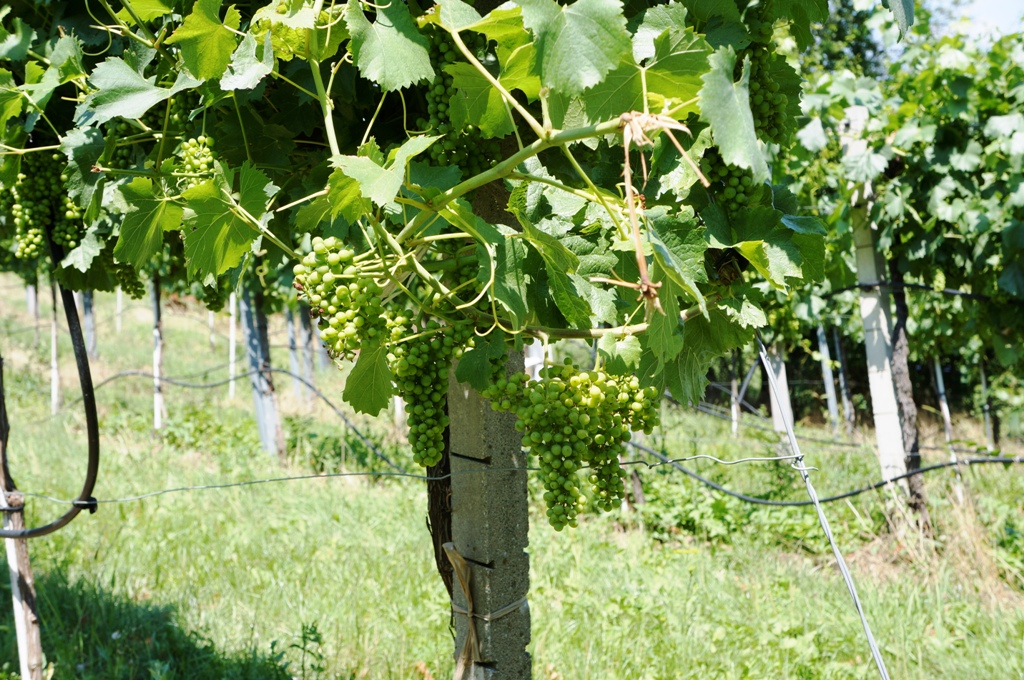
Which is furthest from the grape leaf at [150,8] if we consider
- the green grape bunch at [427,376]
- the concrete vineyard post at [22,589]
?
the concrete vineyard post at [22,589]

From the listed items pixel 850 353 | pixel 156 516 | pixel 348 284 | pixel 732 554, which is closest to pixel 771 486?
pixel 732 554

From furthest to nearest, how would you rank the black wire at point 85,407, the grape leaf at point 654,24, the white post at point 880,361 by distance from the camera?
1. the white post at point 880,361
2. the black wire at point 85,407
3. the grape leaf at point 654,24

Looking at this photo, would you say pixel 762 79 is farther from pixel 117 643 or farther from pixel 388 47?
pixel 117 643

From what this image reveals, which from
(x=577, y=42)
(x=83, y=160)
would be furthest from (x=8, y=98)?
(x=577, y=42)

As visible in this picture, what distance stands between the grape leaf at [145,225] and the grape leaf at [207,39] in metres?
0.26

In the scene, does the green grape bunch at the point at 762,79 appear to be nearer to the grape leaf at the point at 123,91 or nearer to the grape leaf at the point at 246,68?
the grape leaf at the point at 246,68

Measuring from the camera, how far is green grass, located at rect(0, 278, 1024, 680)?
10.3 ft

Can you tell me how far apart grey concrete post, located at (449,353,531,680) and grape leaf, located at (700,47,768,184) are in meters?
0.79

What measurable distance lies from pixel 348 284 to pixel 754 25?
68 centimetres

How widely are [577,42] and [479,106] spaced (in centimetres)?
29

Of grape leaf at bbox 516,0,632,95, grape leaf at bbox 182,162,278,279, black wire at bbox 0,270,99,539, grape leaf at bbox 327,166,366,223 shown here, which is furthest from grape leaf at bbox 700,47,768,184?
black wire at bbox 0,270,99,539

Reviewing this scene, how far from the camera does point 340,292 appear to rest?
3.34 feet

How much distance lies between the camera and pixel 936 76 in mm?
4871

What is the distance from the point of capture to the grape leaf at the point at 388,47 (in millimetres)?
1040
